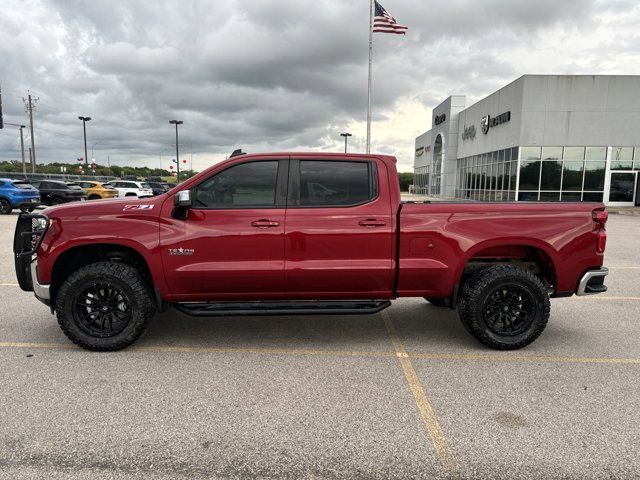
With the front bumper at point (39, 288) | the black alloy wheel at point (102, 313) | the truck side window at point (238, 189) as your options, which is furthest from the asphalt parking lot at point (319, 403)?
the truck side window at point (238, 189)

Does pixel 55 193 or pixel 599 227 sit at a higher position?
pixel 599 227

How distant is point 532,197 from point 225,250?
26428 millimetres

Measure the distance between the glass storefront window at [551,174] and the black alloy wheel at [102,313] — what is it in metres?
26.6

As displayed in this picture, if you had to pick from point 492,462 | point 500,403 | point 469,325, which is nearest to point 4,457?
point 492,462

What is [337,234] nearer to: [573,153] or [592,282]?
[592,282]

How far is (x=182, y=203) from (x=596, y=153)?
27.7m

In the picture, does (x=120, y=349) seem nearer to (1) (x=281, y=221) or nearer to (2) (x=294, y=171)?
(1) (x=281, y=221)

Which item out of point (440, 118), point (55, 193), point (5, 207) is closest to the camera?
point (5, 207)

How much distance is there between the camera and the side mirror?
411 cm

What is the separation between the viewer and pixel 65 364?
13.5 feet

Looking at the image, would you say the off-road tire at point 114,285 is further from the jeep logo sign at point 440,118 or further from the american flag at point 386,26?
the jeep logo sign at point 440,118

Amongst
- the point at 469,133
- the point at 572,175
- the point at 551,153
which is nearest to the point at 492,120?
the point at 469,133

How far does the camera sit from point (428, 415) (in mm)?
3277

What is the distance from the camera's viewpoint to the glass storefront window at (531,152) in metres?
26.3
